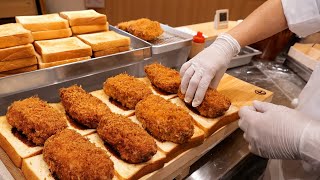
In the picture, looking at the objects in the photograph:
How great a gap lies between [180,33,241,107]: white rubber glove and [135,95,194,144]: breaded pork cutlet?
Answer: 205 millimetres

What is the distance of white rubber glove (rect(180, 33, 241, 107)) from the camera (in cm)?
170

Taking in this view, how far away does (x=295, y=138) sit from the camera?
1.26 meters

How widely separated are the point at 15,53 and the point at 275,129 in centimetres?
161

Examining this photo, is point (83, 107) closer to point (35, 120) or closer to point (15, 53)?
point (35, 120)

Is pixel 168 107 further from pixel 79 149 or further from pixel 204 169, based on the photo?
pixel 79 149

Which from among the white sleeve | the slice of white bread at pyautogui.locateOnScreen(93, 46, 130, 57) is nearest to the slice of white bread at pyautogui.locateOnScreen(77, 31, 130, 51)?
the slice of white bread at pyautogui.locateOnScreen(93, 46, 130, 57)

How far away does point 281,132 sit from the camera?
132cm

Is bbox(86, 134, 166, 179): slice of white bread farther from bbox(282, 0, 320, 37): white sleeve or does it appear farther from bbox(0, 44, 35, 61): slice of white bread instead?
bbox(282, 0, 320, 37): white sleeve

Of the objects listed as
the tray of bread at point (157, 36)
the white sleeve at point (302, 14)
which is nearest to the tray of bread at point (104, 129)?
the tray of bread at point (157, 36)

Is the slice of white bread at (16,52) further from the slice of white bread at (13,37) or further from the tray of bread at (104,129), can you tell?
the tray of bread at (104,129)

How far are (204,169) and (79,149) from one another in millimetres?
774

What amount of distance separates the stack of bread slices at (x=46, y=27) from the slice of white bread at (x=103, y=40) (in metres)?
0.13

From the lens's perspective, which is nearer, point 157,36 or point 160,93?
point 160,93

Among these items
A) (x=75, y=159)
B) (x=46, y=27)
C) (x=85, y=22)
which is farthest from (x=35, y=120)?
(x=85, y=22)
